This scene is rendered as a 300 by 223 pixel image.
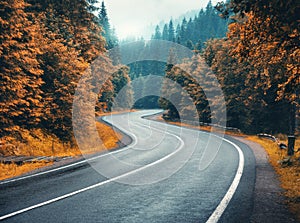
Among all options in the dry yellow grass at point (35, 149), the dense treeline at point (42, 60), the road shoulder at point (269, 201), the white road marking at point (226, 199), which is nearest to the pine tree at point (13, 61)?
the dense treeline at point (42, 60)

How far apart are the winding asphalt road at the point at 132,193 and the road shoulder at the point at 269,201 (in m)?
0.20

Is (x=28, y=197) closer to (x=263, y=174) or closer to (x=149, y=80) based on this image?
(x=263, y=174)

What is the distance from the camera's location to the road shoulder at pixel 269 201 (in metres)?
5.91

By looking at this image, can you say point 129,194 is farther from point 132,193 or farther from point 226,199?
point 226,199

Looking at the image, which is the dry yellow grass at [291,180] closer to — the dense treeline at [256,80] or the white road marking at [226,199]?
the white road marking at [226,199]

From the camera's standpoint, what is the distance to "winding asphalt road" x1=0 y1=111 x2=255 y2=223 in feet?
19.7

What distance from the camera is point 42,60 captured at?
19578 millimetres

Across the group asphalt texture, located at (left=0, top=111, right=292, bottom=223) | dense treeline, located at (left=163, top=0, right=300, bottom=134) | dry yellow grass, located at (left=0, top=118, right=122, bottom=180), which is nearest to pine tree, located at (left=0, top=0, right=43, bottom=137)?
dry yellow grass, located at (left=0, top=118, right=122, bottom=180)

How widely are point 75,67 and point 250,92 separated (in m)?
18.3

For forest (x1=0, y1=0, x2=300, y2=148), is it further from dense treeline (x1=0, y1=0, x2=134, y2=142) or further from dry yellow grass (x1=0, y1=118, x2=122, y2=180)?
dry yellow grass (x1=0, y1=118, x2=122, y2=180)

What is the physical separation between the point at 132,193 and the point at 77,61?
1496 centimetres

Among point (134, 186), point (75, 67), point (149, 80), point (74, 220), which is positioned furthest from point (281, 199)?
point (149, 80)

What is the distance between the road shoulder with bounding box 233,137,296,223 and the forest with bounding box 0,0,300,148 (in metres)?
2.99

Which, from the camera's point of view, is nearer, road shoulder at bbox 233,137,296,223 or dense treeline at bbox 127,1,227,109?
road shoulder at bbox 233,137,296,223
